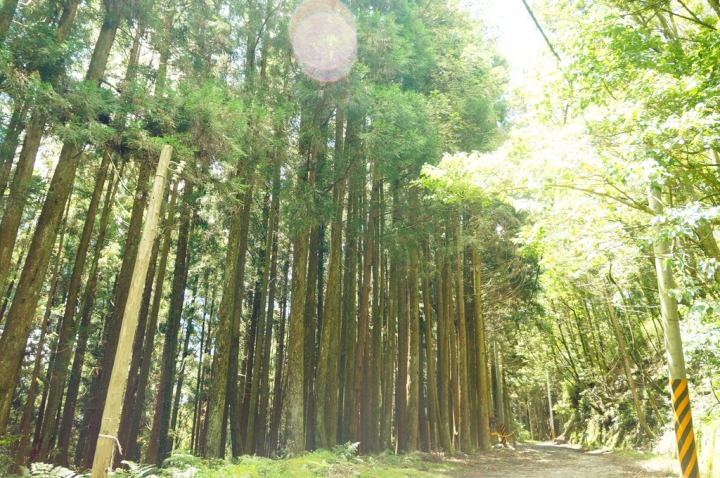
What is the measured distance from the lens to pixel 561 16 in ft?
27.0

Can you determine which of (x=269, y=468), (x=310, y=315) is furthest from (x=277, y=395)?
(x=269, y=468)

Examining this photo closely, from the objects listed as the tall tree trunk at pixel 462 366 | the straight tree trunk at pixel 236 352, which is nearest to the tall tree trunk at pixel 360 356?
the straight tree trunk at pixel 236 352

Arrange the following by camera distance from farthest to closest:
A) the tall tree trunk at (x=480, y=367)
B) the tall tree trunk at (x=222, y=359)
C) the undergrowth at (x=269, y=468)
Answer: the tall tree trunk at (x=480, y=367)
the tall tree trunk at (x=222, y=359)
the undergrowth at (x=269, y=468)

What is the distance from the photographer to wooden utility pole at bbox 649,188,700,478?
19.1 feet

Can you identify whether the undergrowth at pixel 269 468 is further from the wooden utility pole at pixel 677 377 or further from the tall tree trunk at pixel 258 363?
the wooden utility pole at pixel 677 377

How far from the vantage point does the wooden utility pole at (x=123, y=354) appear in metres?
4.11

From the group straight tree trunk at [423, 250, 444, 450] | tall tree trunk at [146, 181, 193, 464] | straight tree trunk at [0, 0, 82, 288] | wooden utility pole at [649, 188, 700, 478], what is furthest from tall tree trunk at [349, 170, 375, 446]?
straight tree trunk at [0, 0, 82, 288]

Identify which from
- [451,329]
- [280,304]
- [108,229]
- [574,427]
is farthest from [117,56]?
[574,427]

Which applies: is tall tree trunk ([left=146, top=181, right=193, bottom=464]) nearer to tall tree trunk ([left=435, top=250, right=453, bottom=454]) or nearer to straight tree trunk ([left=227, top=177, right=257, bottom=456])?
straight tree trunk ([left=227, top=177, right=257, bottom=456])

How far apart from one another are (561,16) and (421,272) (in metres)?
7.19

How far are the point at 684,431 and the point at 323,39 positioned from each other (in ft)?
30.8

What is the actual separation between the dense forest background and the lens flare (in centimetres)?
11

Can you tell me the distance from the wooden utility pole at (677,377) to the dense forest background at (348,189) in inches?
9.4

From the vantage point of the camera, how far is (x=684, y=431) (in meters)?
5.91
